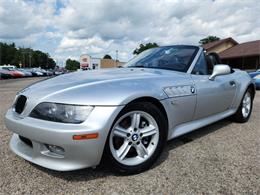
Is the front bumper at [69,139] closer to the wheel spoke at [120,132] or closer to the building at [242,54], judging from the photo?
the wheel spoke at [120,132]

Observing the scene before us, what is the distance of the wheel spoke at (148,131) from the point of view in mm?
2430

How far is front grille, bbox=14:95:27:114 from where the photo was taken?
2328 millimetres

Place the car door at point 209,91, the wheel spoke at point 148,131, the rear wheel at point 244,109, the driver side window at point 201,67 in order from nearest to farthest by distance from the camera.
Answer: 1. the wheel spoke at point 148,131
2. the car door at point 209,91
3. the driver side window at point 201,67
4. the rear wheel at point 244,109

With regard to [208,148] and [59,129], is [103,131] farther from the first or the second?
[208,148]

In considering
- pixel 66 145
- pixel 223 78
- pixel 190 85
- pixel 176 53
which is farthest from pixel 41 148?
pixel 223 78

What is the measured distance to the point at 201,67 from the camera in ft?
11.0

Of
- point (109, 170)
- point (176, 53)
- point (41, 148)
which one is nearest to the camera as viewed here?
point (41, 148)

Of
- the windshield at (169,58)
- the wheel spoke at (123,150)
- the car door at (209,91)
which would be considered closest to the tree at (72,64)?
the windshield at (169,58)

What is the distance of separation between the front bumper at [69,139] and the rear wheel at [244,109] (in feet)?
9.72

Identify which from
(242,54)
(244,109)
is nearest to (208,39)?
(242,54)

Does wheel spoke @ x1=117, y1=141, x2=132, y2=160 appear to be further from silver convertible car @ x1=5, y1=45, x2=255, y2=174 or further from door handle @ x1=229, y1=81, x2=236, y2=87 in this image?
door handle @ x1=229, y1=81, x2=236, y2=87

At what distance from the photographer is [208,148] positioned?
3061 millimetres

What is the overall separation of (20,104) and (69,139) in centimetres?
78

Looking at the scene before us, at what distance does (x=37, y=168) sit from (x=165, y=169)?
1301 mm
